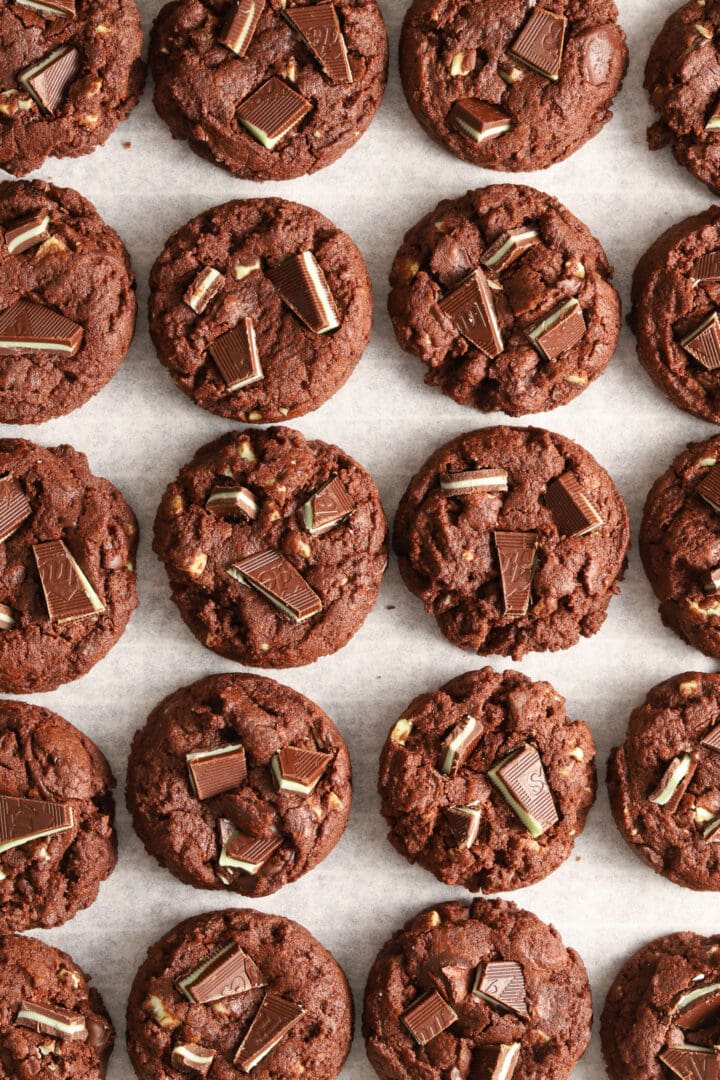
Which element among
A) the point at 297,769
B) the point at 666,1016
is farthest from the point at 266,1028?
the point at 666,1016

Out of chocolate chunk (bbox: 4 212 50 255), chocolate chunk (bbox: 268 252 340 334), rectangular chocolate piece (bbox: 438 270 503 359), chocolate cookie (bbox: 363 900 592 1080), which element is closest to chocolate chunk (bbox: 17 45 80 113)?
chocolate chunk (bbox: 4 212 50 255)

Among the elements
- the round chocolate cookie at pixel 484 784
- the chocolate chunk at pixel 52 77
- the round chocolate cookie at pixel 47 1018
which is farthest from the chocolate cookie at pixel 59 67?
the round chocolate cookie at pixel 47 1018

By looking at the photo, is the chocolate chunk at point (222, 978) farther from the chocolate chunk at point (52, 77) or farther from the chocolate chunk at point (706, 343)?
the chocolate chunk at point (52, 77)

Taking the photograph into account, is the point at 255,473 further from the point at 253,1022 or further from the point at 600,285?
the point at 253,1022

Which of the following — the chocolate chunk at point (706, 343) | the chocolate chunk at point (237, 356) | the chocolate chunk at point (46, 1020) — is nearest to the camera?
the chocolate chunk at point (46, 1020)

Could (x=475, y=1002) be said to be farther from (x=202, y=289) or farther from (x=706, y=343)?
(x=202, y=289)

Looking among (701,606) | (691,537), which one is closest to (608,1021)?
(701,606)
